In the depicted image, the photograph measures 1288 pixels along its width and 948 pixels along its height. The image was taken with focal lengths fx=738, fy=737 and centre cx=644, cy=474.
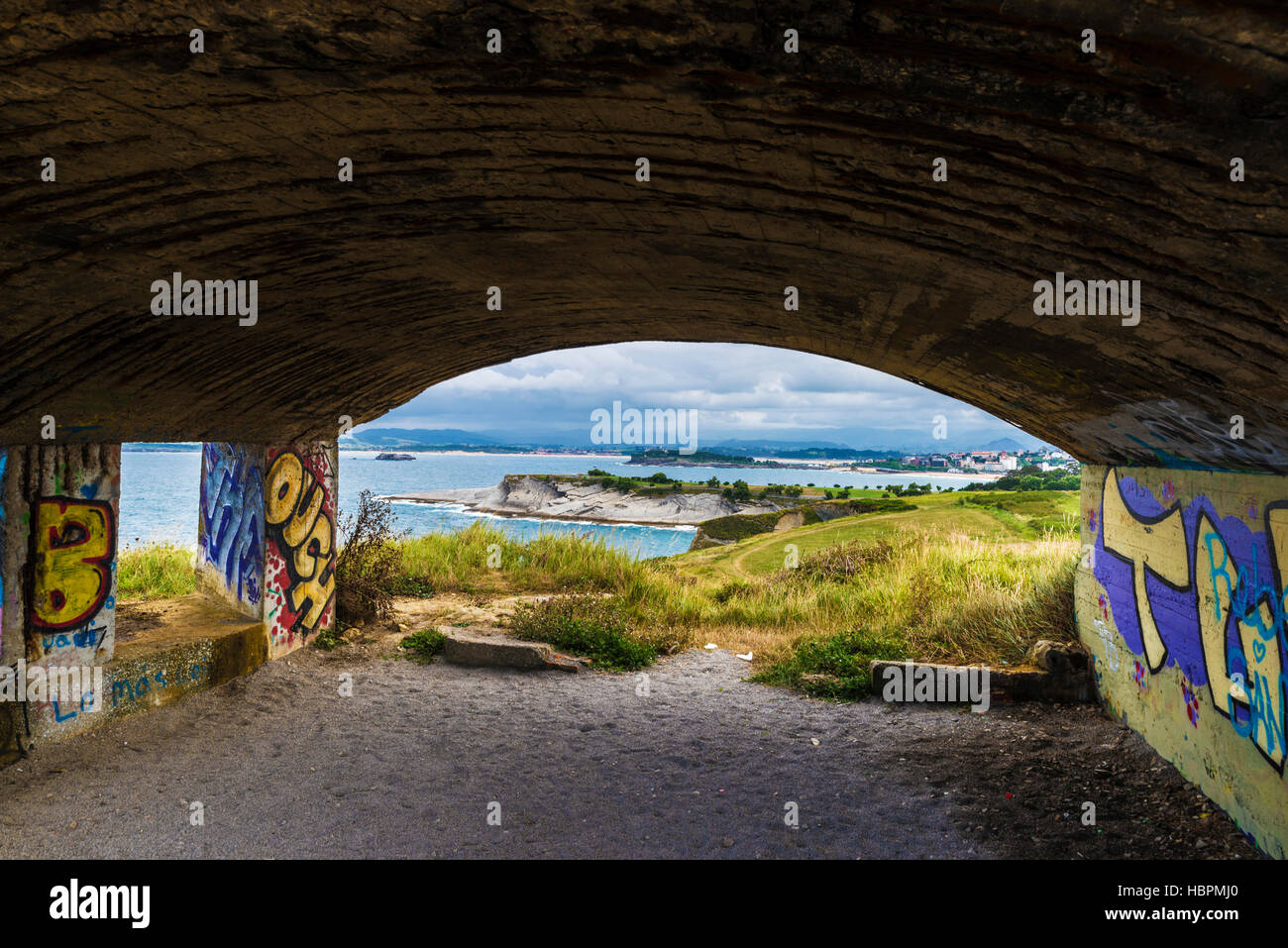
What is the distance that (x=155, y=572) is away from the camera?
12.0 m

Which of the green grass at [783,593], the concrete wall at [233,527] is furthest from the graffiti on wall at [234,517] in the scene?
the green grass at [783,593]

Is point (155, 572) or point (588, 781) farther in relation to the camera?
point (155, 572)

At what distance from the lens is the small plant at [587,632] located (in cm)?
1016

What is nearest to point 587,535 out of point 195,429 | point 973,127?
point 195,429

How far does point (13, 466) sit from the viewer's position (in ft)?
20.4

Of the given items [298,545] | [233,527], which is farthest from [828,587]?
[233,527]

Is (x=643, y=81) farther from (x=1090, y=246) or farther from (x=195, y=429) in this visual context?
(x=195, y=429)

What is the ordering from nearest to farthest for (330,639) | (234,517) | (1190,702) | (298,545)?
(1190,702) → (234,517) → (298,545) → (330,639)

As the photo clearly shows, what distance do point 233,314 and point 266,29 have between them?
3.31m

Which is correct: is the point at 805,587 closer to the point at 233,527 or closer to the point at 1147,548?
the point at 1147,548

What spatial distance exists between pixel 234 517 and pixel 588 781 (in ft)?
19.2

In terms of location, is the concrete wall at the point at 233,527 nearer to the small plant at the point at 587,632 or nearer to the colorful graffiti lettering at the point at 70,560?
the colorful graffiti lettering at the point at 70,560

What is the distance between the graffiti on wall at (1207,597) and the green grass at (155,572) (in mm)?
11420

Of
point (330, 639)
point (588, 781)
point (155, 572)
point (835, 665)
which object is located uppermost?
point (155, 572)
